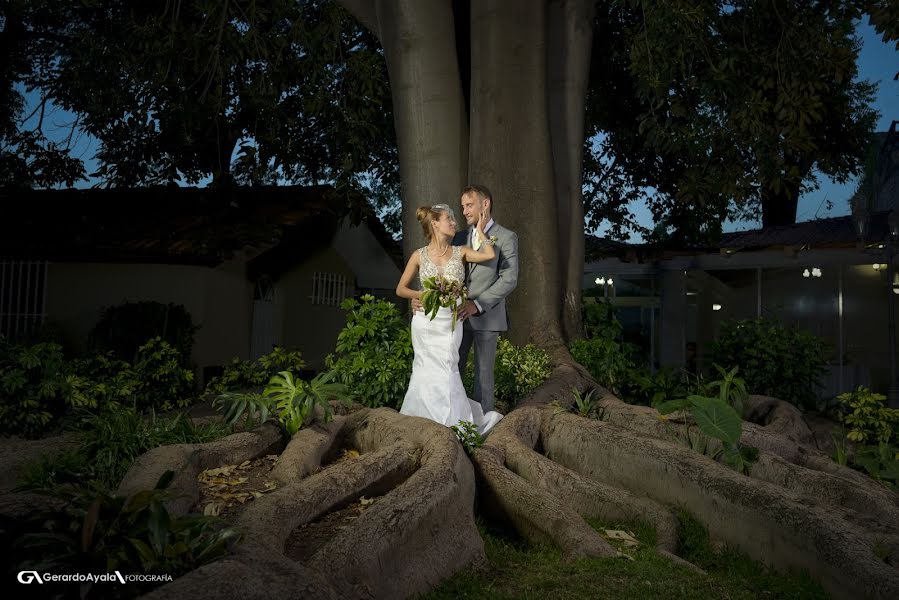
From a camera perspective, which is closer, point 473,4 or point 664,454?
point 664,454

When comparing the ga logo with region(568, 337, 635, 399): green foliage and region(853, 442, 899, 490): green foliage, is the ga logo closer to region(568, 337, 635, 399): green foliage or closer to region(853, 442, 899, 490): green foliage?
region(853, 442, 899, 490): green foliage

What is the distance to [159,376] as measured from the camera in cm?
1223

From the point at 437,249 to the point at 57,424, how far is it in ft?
19.4

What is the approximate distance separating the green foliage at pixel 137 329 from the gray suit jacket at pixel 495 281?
7313 mm

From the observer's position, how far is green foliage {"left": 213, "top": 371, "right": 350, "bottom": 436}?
6.55 m

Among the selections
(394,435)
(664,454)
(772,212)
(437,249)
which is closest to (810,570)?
(664,454)

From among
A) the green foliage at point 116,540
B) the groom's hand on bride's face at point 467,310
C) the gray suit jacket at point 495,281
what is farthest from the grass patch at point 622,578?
the gray suit jacket at point 495,281

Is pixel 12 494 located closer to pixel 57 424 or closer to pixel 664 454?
pixel 664 454

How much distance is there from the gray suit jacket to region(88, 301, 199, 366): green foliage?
7.31 m

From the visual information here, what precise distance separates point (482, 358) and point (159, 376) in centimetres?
687

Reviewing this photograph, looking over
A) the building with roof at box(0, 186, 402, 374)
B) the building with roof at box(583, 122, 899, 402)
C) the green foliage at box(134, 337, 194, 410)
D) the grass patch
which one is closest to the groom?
the grass patch

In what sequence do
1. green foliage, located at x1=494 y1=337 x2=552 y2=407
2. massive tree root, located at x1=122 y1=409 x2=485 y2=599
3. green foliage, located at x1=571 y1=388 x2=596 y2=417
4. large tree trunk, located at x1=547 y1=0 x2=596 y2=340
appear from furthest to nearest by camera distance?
large tree trunk, located at x1=547 y1=0 x2=596 y2=340
green foliage, located at x1=494 y1=337 x2=552 y2=407
green foliage, located at x1=571 y1=388 x2=596 y2=417
massive tree root, located at x1=122 y1=409 x2=485 y2=599

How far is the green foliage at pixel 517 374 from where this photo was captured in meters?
8.48

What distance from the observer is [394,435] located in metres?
6.24
